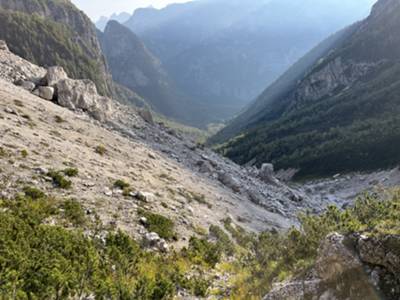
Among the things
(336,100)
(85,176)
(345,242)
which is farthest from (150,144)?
(336,100)

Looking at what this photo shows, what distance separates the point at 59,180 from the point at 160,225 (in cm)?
658

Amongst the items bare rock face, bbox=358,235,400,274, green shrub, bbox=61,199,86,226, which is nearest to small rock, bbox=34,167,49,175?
green shrub, bbox=61,199,86,226

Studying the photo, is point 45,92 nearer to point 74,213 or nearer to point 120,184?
point 120,184

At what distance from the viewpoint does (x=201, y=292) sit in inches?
567

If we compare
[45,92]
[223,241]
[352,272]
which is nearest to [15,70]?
[45,92]

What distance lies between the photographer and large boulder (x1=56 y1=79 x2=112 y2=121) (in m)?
44.0

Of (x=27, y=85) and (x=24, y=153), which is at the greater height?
(x=27, y=85)

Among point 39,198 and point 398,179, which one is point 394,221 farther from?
point 398,179

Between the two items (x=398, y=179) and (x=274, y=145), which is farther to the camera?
(x=274, y=145)

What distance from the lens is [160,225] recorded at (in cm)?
2084

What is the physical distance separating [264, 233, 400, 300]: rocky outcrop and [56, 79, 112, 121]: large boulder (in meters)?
39.5

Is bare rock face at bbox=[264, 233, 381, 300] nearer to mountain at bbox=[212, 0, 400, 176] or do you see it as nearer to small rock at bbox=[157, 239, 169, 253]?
small rock at bbox=[157, 239, 169, 253]

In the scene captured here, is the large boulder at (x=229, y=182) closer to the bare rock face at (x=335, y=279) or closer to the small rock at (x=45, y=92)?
the small rock at (x=45, y=92)

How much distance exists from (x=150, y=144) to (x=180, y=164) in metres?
5.85
